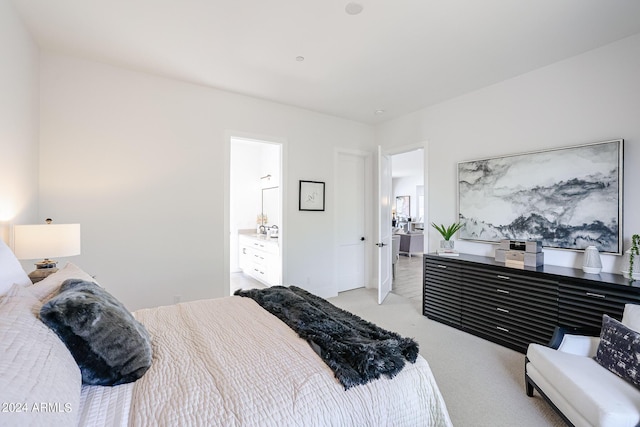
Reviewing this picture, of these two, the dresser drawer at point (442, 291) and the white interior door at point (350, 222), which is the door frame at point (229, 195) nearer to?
the white interior door at point (350, 222)

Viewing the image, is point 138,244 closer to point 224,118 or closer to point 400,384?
point 224,118

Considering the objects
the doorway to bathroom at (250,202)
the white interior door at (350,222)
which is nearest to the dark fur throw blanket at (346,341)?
the white interior door at (350,222)

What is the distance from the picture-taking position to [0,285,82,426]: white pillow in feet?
2.25

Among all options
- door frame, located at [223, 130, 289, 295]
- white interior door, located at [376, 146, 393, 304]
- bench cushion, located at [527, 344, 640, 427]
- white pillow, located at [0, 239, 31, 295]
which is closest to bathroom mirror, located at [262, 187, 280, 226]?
door frame, located at [223, 130, 289, 295]

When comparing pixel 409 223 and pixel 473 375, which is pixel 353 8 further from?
pixel 409 223

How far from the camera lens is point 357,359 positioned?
129cm

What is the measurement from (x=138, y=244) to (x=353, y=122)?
3.54 metres

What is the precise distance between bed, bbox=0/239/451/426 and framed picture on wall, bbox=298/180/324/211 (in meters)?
2.72

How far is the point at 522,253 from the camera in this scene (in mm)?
2887

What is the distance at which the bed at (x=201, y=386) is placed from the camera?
802 millimetres

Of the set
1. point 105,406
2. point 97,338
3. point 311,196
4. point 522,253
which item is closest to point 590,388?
point 522,253

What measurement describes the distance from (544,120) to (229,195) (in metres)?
3.60

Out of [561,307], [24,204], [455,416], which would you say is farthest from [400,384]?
[24,204]

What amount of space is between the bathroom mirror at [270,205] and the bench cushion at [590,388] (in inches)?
180
